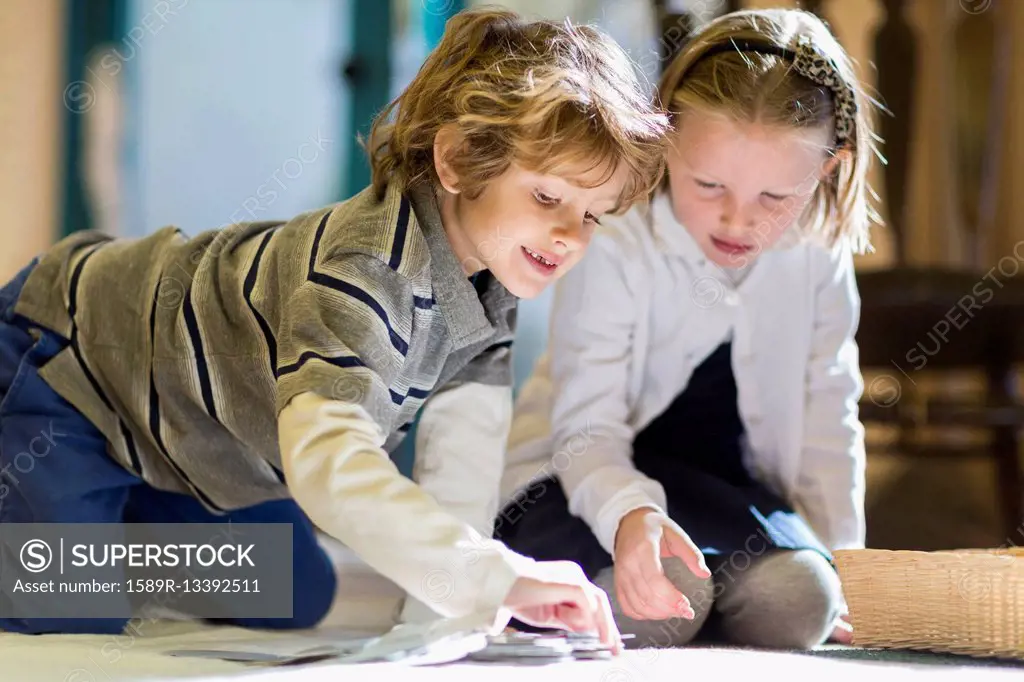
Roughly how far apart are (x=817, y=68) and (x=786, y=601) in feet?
1.64

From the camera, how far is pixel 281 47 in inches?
79.7

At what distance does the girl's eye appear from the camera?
829mm

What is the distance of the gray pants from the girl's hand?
8 cm

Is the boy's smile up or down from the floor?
up

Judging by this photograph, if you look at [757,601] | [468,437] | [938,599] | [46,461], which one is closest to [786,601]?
[757,601]

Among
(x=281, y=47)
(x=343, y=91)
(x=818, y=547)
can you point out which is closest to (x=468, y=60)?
(x=818, y=547)

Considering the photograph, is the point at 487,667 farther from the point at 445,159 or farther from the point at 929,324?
the point at 929,324

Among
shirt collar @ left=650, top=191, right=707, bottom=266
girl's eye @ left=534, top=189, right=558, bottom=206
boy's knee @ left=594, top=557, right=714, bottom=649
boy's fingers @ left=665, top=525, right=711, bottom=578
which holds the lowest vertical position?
boy's knee @ left=594, top=557, right=714, bottom=649

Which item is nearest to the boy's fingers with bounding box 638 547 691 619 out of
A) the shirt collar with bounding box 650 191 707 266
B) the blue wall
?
the shirt collar with bounding box 650 191 707 266

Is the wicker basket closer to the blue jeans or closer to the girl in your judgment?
the girl

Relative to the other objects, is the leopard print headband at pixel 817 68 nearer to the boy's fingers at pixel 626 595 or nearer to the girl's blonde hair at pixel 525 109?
the girl's blonde hair at pixel 525 109

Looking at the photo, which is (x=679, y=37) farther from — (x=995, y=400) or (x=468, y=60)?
(x=995, y=400)

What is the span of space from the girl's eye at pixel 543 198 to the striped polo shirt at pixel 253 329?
0.08 metres

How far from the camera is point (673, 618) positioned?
100 centimetres
